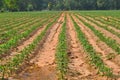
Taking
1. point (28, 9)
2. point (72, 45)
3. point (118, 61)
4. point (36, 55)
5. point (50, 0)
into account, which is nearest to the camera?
point (118, 61)

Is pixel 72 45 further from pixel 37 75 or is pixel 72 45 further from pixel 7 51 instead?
pixel 37 75

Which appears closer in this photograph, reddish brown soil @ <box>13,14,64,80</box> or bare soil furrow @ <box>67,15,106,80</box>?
bare soil furrow @ <box>67,15,106,80</box>

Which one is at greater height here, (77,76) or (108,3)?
(77,76)

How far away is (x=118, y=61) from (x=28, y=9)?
11360 cm

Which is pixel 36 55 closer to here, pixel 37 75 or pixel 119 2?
pixel 37 75

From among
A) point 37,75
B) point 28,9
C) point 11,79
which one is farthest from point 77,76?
point 28,9

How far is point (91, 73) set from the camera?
991 centimetres

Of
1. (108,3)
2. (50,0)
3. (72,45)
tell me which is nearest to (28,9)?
(108,3)

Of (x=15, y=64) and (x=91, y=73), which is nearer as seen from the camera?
(x=91, y=73)

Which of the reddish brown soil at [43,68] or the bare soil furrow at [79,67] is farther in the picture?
the reddish brown soil at [43,68]

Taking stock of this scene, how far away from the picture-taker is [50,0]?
6885 inches

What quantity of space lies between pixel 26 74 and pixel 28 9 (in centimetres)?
11500

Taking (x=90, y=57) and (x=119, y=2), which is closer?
(x=90, y=57)

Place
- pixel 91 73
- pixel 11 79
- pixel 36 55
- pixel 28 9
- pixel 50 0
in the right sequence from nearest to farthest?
pixel 11 79 → pixel 91 73 → pixel 36 55 → pixel 28 9 → pixel 50 0
